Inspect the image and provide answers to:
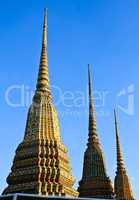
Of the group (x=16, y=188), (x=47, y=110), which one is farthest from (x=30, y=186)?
(x=47, y=110)

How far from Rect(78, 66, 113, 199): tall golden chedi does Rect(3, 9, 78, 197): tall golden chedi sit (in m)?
5.28

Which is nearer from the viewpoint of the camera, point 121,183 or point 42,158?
point 42,158

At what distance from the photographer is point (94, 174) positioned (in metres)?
50.8

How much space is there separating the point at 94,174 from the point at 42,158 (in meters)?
10.5

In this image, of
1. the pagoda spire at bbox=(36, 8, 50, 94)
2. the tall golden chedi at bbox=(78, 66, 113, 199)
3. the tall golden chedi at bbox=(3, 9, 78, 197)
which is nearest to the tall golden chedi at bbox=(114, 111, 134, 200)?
the tall golden chedi at bbox=(78, 66, 113, 199)

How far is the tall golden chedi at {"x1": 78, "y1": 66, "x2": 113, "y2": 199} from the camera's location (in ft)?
161

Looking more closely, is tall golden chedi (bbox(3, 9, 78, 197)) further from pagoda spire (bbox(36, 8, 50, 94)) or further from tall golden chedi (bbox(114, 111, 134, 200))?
tall golden chedi (bbox(114, 111, 134, 200))

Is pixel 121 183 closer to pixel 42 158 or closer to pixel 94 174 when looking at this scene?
pixel 94 174

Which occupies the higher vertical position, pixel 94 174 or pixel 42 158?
pixel 94 174

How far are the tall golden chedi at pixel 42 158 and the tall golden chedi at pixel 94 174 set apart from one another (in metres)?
5.28

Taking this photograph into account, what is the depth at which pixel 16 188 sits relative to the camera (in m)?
41.5

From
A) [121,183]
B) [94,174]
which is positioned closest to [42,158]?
[94,174]

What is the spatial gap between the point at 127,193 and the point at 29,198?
1873 inches

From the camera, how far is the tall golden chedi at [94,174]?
161ft
